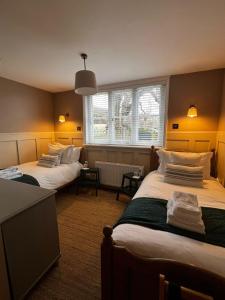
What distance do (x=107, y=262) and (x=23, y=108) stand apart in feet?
11.6

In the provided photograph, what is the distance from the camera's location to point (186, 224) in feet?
3.80

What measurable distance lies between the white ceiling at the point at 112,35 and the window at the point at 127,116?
58cm

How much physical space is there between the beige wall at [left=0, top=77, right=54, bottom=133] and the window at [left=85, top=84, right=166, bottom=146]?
1.11 meters

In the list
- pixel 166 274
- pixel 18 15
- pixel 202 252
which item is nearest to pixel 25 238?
pixel 166 274

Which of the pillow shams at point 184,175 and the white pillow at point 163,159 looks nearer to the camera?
the pillow shams at point 184,175

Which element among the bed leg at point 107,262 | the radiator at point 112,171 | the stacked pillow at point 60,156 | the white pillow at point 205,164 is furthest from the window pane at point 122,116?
the bed leg at point 107,262

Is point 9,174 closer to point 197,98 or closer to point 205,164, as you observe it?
point 205,164

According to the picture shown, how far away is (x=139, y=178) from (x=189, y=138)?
1177 millimetres

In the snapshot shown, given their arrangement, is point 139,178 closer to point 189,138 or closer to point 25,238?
point 189,138

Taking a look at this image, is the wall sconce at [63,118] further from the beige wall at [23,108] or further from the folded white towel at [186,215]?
the folded white towel at [186,215]

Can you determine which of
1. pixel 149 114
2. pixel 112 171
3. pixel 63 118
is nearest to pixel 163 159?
pixel 149 114

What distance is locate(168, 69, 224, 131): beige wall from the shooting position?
8.59 feet

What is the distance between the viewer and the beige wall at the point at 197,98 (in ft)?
8.59

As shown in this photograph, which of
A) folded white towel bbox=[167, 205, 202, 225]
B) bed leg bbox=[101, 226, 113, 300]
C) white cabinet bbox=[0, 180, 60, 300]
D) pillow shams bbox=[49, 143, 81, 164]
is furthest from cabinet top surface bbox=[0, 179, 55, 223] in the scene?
pillow shams bbox=[49, 143, 81, 164]
